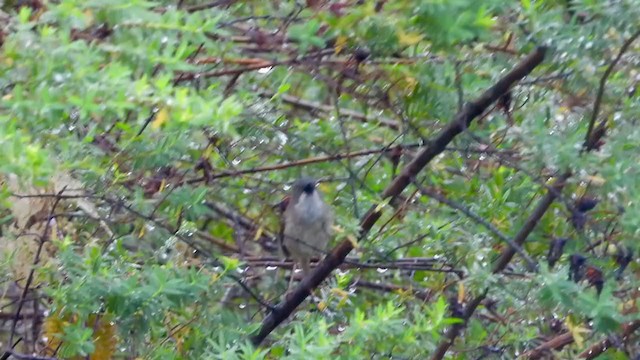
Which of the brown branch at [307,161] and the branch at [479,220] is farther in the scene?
the brown branch at [307,161]

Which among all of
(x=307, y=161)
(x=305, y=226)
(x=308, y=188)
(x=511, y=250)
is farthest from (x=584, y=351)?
(x=305, y=226)

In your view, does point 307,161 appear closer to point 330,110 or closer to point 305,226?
point 330,110

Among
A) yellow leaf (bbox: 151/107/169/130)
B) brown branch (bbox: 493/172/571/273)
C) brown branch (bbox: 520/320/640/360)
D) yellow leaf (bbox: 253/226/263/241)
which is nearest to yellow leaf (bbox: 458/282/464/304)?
brown branch (bbox: 493/172/571/273)

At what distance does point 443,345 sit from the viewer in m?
5.13

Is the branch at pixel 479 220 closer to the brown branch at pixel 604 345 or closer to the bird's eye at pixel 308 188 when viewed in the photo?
the brown branch at pixel 604 345

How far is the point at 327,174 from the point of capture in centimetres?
546

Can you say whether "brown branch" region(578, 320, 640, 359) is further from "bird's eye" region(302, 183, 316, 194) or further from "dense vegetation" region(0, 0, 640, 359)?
"bird's eye" region(302, 183, 316, 194)

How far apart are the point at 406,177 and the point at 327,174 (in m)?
0.68

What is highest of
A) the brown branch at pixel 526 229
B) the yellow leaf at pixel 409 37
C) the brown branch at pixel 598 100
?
the yellow leaf at pixel 409 37

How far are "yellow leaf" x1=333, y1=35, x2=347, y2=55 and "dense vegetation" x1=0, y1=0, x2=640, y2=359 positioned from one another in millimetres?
12

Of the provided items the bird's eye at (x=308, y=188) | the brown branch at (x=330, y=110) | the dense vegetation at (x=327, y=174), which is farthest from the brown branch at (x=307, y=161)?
the bird's eye at (x=308, y=188)

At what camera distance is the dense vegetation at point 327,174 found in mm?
3674

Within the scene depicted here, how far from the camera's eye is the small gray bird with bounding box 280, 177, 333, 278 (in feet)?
19.0

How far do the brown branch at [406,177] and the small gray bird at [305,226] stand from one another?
22.2 inches
